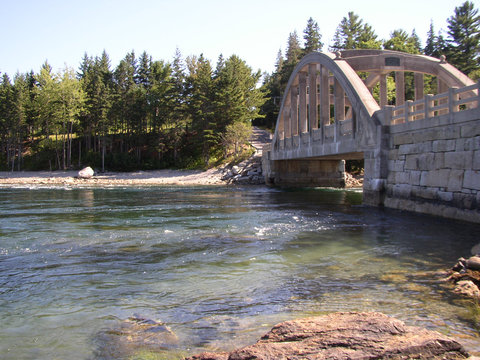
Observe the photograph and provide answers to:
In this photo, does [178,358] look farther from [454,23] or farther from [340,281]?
[454,23]

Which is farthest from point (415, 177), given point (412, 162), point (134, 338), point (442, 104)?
point (134, 338)

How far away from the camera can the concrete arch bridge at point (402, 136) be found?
13.3 metres

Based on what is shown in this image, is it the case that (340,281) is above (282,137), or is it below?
below

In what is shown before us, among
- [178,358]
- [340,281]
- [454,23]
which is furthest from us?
[454,23]

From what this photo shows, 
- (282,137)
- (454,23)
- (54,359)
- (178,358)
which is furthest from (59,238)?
(454,23)

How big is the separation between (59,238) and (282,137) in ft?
90.8

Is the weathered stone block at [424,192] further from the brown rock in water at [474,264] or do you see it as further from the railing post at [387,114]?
the brown rock in water at [474,264]

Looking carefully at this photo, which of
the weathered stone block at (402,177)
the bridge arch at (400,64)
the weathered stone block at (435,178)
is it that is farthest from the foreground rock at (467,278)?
the bridge arch at (400,64)

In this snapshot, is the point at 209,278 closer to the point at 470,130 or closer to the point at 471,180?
the point at 471,180

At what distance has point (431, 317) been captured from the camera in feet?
17.2

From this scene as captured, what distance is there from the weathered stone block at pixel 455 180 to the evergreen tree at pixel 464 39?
44.0 meters

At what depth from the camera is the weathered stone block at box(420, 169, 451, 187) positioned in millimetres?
14055

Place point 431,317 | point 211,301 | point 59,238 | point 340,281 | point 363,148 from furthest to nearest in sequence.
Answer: point 363,148
point 59,238
point 340,281
point 211,301
point 431,317

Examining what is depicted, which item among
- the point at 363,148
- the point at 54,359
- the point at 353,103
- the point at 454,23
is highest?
the point at 454,23
